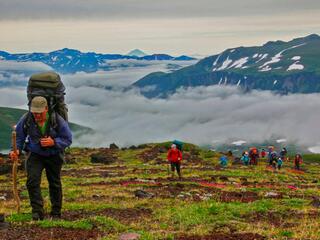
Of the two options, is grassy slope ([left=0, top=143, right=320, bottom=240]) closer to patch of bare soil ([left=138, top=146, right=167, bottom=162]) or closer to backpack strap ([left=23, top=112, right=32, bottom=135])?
backpack strap ([left=23, top=112, right=32, bottom=135])

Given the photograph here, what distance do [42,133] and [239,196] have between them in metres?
12.6

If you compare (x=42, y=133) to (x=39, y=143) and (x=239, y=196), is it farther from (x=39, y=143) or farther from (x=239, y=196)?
(x=239, y=196)

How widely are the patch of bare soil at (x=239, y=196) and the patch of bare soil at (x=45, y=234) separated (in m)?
9.83

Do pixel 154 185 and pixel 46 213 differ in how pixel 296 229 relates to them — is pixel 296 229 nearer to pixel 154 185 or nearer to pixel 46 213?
pixel 46 213

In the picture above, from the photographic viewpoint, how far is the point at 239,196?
82.2 ft

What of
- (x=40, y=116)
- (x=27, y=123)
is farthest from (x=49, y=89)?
(x=27, y=123)

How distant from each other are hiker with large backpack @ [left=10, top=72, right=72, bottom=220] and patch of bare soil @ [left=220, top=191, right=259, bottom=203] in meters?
9.65

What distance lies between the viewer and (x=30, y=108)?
14.6 meters

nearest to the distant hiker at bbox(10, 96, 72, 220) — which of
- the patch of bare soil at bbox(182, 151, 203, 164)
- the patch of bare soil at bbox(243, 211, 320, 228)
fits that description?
the patch of bare soil at bbox(243, 211, 320, 228)

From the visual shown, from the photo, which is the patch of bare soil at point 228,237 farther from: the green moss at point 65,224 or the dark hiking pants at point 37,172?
the dark hiking pants at point 37,172

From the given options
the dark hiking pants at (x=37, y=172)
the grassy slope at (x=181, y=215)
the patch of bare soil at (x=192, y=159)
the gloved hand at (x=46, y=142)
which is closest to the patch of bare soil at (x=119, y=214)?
the grassy slope at (x=181, y=215)

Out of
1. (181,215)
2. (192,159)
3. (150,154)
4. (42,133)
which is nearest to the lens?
(42,133)

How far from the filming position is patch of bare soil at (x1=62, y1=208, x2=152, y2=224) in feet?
55.5

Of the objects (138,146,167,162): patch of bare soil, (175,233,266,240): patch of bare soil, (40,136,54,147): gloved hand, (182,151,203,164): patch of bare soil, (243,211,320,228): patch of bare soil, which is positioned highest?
(40,136,54,147): gloved hand
